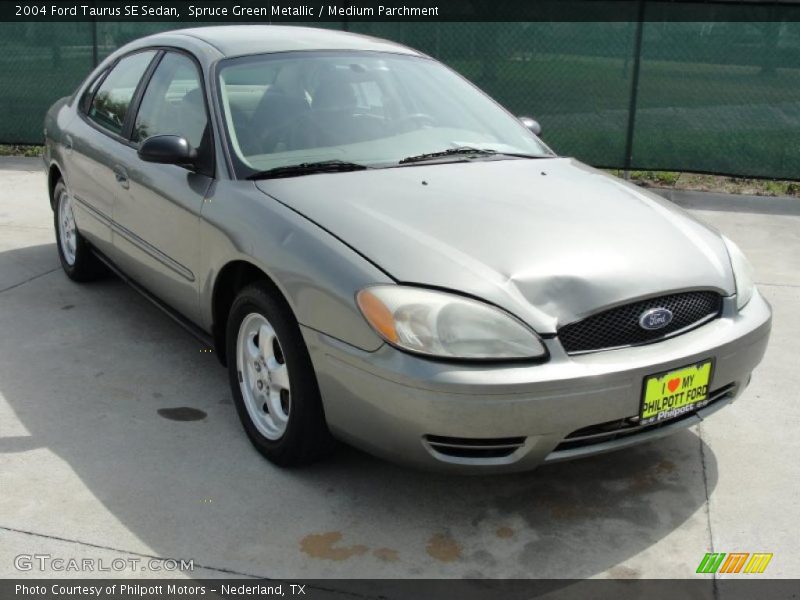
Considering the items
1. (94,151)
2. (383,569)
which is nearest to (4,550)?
(383,569)

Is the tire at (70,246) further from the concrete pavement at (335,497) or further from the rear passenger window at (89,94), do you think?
the concrete pavement at (335,497)

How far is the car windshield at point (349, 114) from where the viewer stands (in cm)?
394

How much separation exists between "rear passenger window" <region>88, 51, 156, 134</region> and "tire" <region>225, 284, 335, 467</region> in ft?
5.82

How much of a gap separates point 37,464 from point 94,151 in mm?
2053

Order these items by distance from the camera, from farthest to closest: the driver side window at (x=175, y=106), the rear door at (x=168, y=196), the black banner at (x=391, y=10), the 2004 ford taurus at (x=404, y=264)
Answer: the black banner at (x=391, y=10) < the driver side window at (x=175, y=106) < the rear door at (x=168, y=196) < the 2004 ford taurus at (x=404, y=264)

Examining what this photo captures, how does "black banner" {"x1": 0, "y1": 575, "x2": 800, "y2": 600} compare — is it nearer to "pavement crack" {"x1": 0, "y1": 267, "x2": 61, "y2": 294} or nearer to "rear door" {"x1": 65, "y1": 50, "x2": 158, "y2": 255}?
"rear door" {"x1": 65, "y1": 50, "x2": 158, "y2": 255}

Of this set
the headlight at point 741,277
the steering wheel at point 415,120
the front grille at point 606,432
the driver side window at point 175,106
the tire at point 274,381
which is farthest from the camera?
the steering wheel at point 415,120

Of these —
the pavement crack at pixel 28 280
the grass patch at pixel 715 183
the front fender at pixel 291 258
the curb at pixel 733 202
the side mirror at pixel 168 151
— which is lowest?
the grass patch at pixel 715 183

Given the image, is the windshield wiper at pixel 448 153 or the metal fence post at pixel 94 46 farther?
the metal fence post at pixel 94 46

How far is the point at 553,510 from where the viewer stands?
331 cm

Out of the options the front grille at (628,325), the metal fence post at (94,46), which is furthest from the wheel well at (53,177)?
the metal fence post at (94,46)

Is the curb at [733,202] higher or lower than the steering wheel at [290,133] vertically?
lower

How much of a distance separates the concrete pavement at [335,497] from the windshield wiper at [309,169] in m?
1.05

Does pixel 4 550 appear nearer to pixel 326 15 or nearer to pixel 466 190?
pixel 466 190
